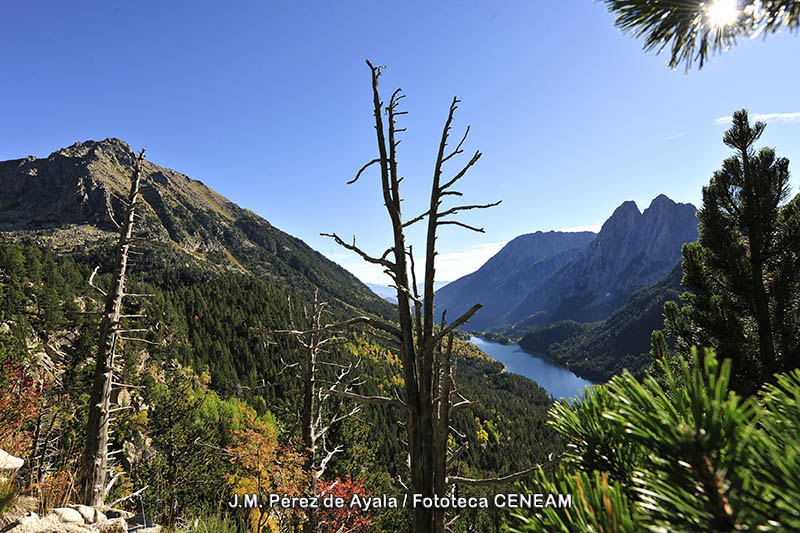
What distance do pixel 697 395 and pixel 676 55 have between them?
9.50 feet

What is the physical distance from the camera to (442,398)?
365 centimetres

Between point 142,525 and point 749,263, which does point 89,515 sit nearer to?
point 142,525

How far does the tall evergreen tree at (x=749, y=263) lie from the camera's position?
5699 mm

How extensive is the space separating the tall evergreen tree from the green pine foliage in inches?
244

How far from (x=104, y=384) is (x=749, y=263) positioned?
12591 millimetres

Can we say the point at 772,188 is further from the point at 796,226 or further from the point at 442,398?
the point at 442,398

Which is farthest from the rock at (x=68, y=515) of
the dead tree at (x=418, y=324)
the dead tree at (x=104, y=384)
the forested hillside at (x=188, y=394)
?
the dead tree at (x=418, y=324)

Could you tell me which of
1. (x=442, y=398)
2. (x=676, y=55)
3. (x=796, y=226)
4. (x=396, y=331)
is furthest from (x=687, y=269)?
(x=396, y=331)

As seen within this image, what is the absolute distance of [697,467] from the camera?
960 millimetres

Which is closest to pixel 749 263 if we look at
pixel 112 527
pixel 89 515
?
pixel 112 527

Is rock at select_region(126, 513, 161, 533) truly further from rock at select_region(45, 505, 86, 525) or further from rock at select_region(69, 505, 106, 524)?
rock at select_region(45, 505, 86, 525)

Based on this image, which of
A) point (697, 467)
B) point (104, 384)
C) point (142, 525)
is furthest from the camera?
point (104, 384)

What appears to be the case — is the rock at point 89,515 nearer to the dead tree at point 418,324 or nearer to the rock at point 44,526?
the rock at point 44,526

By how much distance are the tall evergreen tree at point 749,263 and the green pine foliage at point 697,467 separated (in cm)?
621
